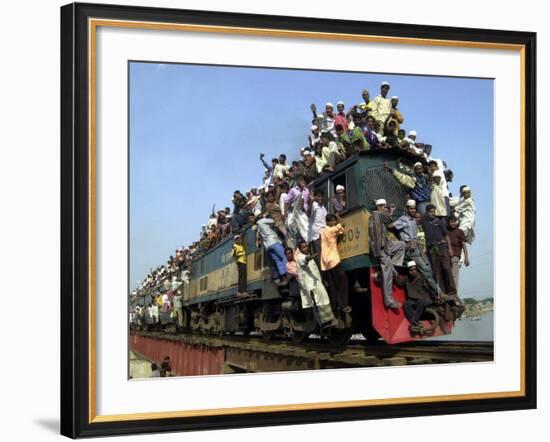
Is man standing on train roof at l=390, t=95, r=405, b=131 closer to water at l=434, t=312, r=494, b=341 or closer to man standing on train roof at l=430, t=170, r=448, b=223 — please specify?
man standing on train roof at l=430, t=170, r=448, b=223

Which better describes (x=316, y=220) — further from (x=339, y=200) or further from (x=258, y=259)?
(x=258, y=259)

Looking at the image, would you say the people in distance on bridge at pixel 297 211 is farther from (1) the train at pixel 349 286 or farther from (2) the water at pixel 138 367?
(2) the water at pixel 138 367

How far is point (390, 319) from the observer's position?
9.44 metres

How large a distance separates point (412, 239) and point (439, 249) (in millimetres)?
276

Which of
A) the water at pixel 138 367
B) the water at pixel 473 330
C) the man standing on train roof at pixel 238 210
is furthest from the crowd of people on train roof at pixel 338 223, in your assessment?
the water at pixel 138 367

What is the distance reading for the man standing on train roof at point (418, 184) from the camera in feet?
31.3

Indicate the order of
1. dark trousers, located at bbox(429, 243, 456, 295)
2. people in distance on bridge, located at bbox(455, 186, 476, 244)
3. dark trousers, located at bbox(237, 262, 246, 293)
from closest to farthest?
dark trousers, located at bbox(237, 262, 246, 293) → dark trousers, located at bbox(429, 243, 456, 295) → people in distance on bridge, located at bbox(455, 186, 476, 244)

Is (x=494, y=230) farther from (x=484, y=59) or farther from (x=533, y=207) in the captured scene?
(x=484, y=59)

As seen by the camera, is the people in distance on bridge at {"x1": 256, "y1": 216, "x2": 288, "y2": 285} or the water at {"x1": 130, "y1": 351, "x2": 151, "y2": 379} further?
the people in distance on bridge at {"x1": 256, "y1": 216, "x2": 288, "y2": 285}

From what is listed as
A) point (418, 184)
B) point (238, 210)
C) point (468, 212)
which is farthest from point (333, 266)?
point (468, 212)

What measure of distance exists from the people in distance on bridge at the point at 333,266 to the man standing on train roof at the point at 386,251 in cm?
39

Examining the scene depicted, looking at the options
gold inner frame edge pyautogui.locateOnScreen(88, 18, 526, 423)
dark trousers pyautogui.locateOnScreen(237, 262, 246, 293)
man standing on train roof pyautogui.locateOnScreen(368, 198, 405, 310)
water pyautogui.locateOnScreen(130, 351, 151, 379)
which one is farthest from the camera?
man standing on train roof pyautogui.locateOnScreen(368, 198, 405, 310)

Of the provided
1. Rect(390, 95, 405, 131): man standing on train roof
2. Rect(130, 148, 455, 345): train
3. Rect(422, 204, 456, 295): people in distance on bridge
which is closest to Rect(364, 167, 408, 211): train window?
Rect(130, 148, 455, 345): train

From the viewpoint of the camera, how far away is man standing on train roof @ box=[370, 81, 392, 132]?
9289 mm
